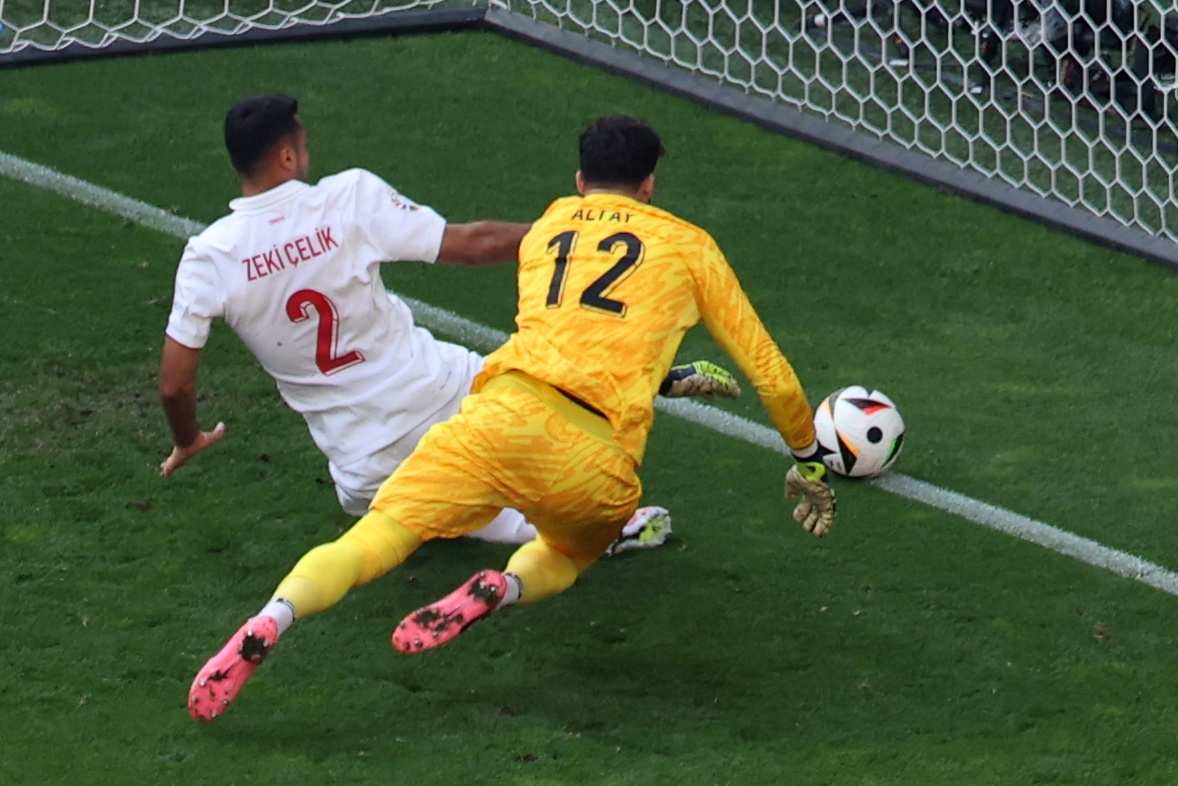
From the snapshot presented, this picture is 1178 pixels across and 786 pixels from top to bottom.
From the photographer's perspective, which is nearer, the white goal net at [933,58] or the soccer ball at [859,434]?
the soccer ball at [859,434]

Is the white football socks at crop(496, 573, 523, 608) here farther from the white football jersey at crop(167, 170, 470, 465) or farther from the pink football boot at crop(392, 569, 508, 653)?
the white football jersey at crop(167, 170, 470, 465)

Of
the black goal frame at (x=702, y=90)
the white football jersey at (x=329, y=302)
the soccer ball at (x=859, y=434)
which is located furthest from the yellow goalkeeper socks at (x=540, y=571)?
the black goal frame at (x=702, y=90)

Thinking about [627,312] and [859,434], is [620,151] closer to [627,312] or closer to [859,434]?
[627,312]

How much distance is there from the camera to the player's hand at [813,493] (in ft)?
14.3

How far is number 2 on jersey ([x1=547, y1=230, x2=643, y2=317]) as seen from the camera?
421 centimetres

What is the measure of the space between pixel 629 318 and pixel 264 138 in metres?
1.03

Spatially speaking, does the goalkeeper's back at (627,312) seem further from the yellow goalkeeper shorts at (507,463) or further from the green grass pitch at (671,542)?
the green grass pitch at (671,542)

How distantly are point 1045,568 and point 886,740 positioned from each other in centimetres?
111

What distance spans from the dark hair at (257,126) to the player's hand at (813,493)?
4.96ft

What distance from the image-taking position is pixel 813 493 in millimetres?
4367

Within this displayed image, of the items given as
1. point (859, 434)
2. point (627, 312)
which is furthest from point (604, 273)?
point (859, 434)

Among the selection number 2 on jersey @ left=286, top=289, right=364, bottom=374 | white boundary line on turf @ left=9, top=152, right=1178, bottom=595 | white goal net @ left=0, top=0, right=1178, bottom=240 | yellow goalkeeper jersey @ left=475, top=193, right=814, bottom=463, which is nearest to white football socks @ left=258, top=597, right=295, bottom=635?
yellow goalkeeper jersey @ left=475, top=193, right=814, bottom=463

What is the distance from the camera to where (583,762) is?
4.14 meters

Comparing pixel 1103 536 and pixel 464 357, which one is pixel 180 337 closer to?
pixel 464 357
